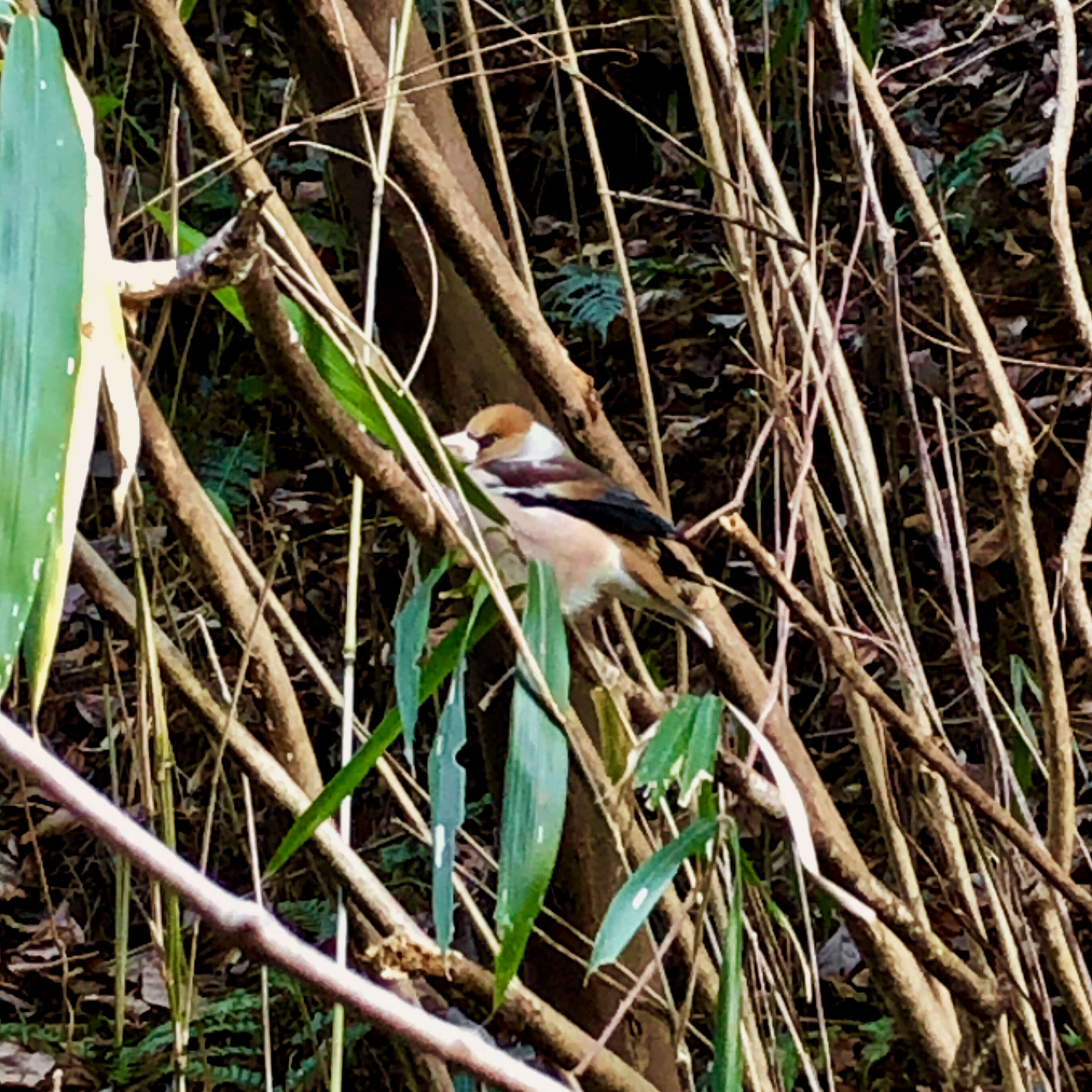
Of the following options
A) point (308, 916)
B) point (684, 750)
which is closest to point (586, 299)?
point (308, 916)

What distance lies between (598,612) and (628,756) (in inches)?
12.0

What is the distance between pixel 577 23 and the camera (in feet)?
12.3

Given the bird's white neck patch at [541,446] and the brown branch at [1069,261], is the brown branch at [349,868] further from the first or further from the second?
the brown branch at [1069,261]

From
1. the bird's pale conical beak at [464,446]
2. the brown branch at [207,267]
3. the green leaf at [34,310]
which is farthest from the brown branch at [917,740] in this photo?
the green leaf at [34,310]

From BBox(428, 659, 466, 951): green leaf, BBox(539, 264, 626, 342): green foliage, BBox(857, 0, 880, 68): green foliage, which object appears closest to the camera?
BBox(428, 659, 466, 951): green leaf

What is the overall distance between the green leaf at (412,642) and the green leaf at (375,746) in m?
0.02

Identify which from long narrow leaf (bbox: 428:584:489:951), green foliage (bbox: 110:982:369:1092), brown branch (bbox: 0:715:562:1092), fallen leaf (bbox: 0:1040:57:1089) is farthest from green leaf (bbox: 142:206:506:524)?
fallen leaf (bbox: 0:1040:57:1089)

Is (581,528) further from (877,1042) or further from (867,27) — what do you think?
(877,1042)

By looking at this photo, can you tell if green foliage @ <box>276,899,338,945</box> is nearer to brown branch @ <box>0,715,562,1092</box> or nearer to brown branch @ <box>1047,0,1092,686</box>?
brown branch @ <box>1047,0,1092,686</box>

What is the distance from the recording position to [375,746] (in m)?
1.04

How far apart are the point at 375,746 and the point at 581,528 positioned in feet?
1.13

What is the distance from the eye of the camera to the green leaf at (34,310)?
0.46 m

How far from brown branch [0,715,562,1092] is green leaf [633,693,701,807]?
53 cm

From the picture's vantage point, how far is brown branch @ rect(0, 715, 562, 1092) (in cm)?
33
